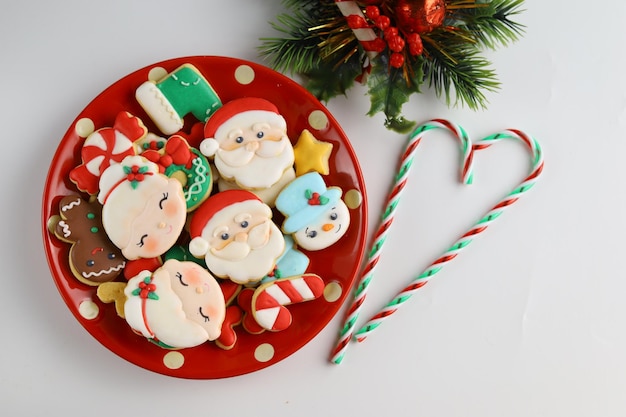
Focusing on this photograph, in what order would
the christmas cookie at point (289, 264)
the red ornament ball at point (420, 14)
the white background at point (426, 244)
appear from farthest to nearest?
the white background at point (426, 244) → the christmas cookie at point (289, 264) → the red ornament ball at point (420, 14)

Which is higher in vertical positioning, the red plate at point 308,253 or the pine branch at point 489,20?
the pine branch at point 489,20

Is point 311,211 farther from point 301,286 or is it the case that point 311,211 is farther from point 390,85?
point 390,85

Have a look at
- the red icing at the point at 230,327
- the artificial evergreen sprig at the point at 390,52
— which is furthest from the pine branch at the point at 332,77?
the red icing at the point at 230,327

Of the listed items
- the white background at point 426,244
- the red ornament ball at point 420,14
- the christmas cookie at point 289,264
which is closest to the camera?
the red ornament ball at point 420,14

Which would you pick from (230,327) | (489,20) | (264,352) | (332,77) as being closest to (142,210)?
(230,327)

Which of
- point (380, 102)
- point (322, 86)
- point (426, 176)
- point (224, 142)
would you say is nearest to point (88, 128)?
point (224, 142)

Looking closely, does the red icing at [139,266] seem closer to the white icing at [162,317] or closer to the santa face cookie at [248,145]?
the white icing at [162,317]

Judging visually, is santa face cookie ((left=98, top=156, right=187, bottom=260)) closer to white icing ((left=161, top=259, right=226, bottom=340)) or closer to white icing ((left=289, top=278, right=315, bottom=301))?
white icing ((left=161, top=259, right=226, bottom=340))

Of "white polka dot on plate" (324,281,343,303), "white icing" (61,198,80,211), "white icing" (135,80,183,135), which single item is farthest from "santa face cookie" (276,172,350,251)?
"white icing" (61,198,80,211)
